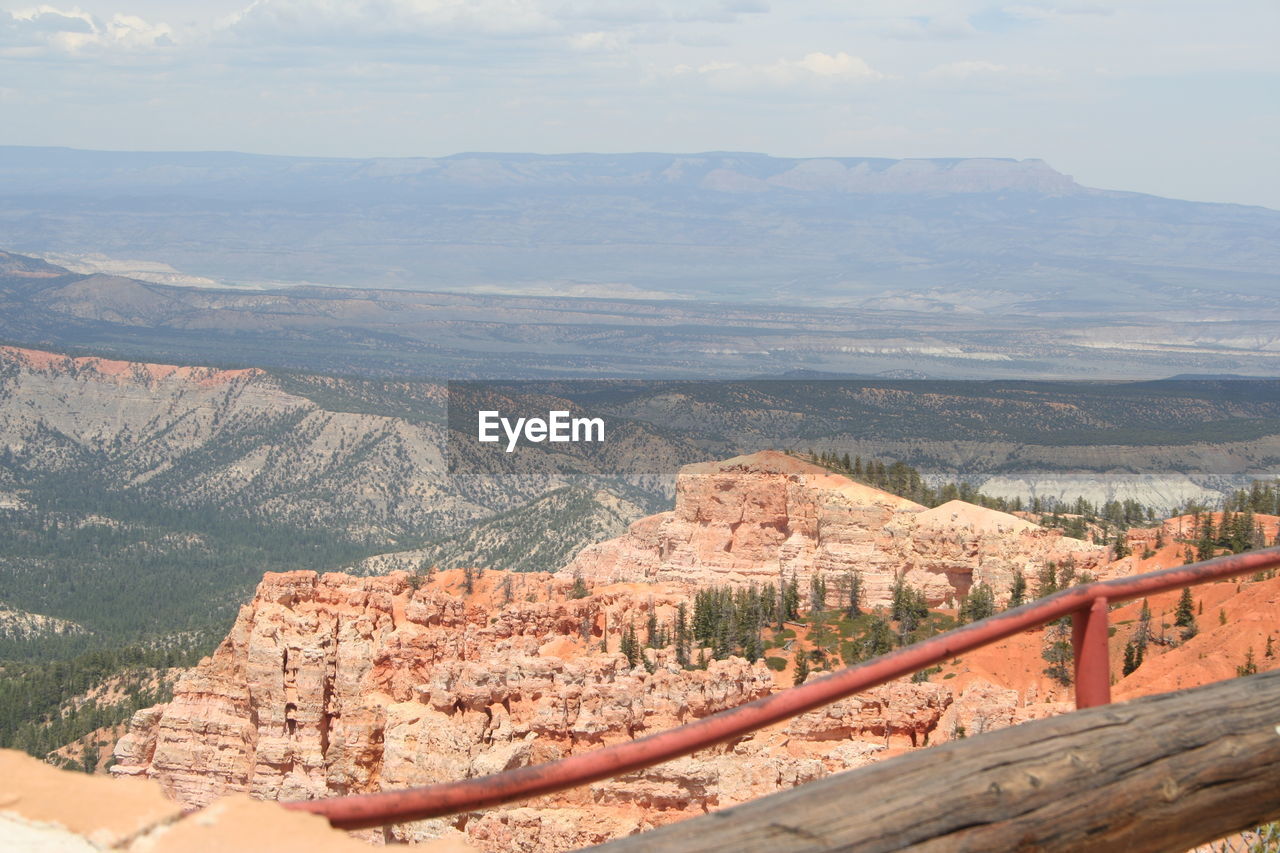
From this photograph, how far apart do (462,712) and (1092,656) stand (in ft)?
106

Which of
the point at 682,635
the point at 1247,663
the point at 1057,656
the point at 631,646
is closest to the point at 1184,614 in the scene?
the point at 1057,656

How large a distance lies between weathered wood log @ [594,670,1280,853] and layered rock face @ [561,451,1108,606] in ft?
144

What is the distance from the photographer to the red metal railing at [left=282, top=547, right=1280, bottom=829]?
4137mm

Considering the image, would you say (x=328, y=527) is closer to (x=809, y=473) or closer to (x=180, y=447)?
(x=180, y=447)

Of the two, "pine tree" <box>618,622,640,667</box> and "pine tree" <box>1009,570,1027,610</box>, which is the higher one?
"pine tree" <box>1009,570,1027,610</box>

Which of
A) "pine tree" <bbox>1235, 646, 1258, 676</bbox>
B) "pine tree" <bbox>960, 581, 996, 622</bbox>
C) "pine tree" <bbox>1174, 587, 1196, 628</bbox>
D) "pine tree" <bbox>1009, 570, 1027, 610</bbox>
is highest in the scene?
"pine tree" <bbox>1235, 646, 1258, 676</bbox>

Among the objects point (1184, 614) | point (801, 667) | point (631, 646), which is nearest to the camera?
point (1184, 614)

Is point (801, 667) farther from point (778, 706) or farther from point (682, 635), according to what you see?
point (778, 706)

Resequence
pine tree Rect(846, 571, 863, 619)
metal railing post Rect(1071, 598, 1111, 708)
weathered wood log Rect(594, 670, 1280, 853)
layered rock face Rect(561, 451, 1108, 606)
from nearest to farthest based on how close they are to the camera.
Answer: weathered wood log Rect(594, 670, 1280, 853) < metal railing post Rect(1071, 598, 1111, 708) < layered rock face Rect(561, 451, 1108, 606) < pine tree Rect(846, 571, 863, 619)

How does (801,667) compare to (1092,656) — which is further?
(801,667)

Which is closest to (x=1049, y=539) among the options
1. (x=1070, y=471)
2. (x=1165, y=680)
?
(x=1165, y=680)

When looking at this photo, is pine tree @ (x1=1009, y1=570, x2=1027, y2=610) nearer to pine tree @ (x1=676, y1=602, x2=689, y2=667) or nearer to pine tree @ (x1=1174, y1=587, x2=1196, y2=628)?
pine tree @ (x1=1174, y1=587, x2=1196, y2=628)

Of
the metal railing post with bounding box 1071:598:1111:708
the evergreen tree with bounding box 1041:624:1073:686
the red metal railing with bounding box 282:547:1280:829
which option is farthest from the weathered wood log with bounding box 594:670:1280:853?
the evergreen tree with bounding box 1041:624:1073:686

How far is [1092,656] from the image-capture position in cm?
549
